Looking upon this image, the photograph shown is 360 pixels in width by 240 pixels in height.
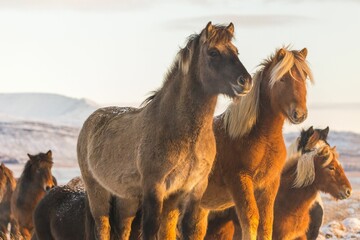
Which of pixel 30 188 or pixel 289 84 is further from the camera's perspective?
pixel 30 188

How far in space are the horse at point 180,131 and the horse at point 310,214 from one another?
7.49ft

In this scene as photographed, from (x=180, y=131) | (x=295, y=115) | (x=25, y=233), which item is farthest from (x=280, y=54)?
(x=25, y=233)

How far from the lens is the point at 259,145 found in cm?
880

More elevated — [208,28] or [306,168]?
[208,28]

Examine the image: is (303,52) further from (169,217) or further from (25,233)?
(25,233)

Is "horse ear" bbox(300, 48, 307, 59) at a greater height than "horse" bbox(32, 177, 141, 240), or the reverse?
"horse ear" bbox(300, 48, 307, 59)

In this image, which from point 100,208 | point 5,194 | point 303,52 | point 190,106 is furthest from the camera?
point 5,194

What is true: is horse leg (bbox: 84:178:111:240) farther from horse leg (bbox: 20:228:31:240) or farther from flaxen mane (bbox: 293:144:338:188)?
horse leg (bbox: 20:228:31:240)

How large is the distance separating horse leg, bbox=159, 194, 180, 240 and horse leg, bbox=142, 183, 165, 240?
202 millimetres

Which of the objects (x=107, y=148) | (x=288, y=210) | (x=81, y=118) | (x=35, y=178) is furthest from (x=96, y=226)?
(x=81, y=118)

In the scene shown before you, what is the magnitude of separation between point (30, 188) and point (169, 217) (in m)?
5.76

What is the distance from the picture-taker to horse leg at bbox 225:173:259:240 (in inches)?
332

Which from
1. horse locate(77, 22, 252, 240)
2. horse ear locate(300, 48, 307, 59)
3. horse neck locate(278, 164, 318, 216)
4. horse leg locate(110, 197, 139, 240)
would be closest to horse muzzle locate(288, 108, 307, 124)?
horse ear locate(300, 48, 307, 59)

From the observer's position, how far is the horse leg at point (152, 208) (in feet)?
24.7
